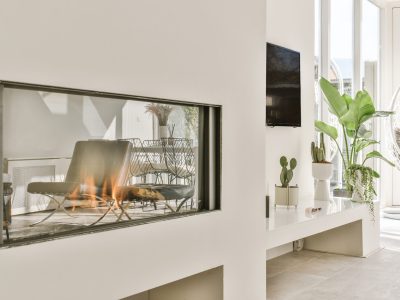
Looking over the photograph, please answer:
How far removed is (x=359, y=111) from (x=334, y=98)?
25 cm

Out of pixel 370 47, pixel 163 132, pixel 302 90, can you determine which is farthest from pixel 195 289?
pixel 370 47

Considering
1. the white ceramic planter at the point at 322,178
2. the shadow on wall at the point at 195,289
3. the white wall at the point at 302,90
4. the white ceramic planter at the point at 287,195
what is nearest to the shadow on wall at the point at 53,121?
the shadow on wall at the point at 195,289

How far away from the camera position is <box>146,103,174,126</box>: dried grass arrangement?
205 centimetres

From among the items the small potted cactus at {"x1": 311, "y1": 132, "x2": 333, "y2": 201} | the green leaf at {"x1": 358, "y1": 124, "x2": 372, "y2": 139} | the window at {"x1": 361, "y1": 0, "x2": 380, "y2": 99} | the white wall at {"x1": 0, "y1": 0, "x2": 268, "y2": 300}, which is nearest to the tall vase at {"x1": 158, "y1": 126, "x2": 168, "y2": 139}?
the white wall at {"x1": 0, "y1": 0, "x2": 268, "y2": 300}

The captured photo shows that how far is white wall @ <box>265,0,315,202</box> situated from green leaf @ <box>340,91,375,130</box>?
322 mm

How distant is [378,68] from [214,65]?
5153 mm

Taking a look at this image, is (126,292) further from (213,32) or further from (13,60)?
(213,32)

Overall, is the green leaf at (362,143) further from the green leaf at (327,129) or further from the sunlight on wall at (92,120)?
the sunlight on wall at (92,120)

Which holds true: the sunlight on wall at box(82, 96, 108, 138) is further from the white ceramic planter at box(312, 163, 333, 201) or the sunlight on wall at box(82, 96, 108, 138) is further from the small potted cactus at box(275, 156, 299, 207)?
the white ceramic planter at box(312, 163, 333, 201)

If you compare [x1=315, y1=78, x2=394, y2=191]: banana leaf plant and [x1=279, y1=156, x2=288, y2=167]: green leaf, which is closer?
[x1=279, y1=156, x2=288, y2=167]: green leaf

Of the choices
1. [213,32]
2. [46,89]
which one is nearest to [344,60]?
[213,32]

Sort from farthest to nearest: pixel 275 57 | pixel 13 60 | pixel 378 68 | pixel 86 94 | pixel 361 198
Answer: pixel 378 68 → pixel 361 198 → pixel 275 57 → pixel 86 94 → pixel 13 60

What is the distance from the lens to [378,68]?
22.2 ft

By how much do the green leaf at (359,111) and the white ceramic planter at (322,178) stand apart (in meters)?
0.55
